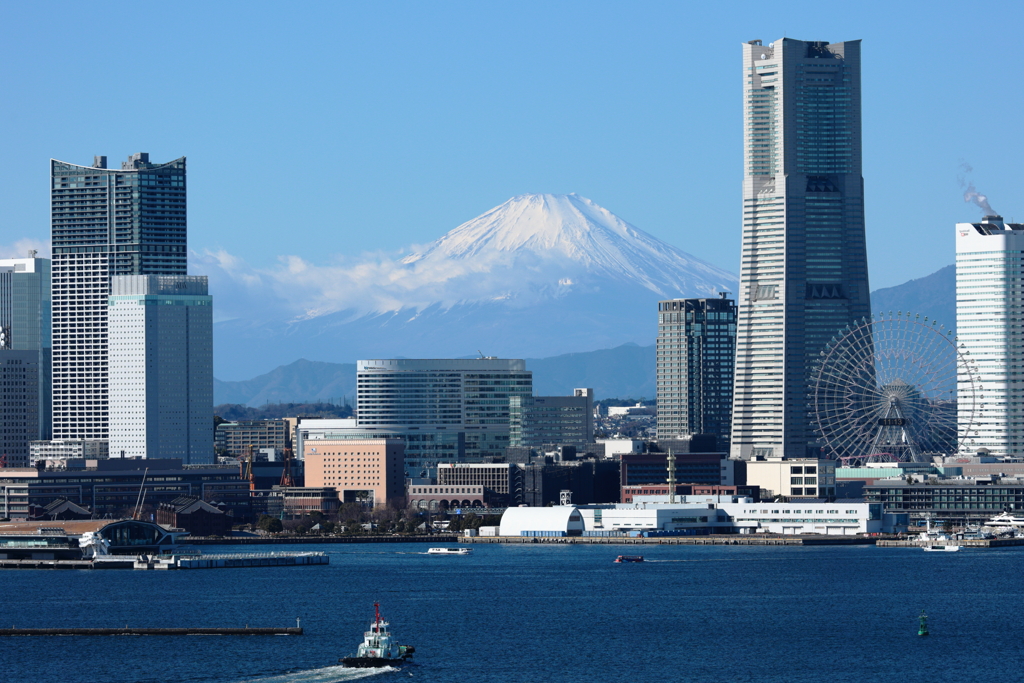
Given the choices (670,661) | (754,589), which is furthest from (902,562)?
(670,661)

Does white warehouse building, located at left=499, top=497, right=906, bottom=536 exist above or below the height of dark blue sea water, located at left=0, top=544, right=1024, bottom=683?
above

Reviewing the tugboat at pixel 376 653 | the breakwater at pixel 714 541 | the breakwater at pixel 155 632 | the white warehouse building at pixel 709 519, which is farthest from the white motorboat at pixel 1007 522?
the tugboat at pixel 376 653

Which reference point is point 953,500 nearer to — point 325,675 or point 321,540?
point 321,540

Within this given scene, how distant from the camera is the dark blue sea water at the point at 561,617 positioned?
293 ft

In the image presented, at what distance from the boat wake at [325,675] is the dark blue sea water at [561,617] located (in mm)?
161

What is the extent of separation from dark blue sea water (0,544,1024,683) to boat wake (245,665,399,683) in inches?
6.3

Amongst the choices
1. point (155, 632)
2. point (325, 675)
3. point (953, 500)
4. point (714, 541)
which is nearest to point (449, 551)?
point (714, 541)

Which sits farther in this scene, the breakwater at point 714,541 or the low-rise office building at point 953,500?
the low-rise office building at point 953,500

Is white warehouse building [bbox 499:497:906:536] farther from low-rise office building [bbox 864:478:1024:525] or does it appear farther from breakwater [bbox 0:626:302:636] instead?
breakwater [bbox 0:626:302:636]

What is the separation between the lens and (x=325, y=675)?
86.2 m

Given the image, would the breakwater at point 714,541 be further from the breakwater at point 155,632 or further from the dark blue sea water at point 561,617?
the breakwater at point 155,632

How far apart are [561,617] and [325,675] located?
25.8 metres

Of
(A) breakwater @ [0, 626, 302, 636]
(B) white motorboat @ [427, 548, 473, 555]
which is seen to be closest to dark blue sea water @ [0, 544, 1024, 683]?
(A) breakwater @ [0, 626, 302, 636]

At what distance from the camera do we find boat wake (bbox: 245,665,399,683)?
84.8 metres
